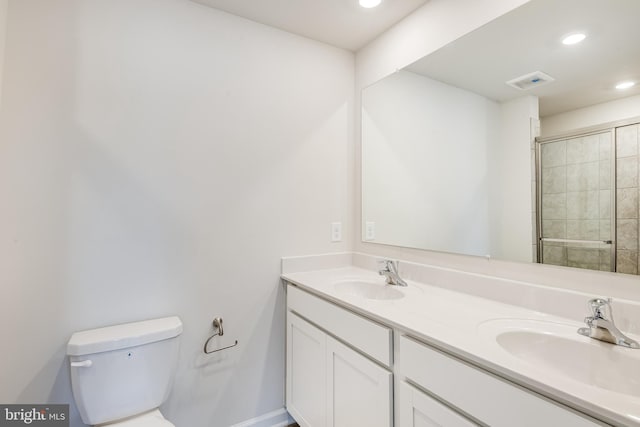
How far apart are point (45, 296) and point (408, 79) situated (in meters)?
2.07

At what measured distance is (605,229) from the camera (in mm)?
1057

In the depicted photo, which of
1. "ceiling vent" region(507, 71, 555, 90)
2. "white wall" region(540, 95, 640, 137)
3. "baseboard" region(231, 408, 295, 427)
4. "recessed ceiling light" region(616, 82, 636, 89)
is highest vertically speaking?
"ceiling vent" region(507, 71, 555, 90)

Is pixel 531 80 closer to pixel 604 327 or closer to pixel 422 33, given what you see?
pixel 422 33

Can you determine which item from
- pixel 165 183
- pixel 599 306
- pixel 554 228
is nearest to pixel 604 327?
pixel 599 306

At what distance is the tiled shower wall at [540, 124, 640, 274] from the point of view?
1001 mm

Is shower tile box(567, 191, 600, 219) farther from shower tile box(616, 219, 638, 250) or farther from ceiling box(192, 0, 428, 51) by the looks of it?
ceiling box(192, 0, 428, 51)

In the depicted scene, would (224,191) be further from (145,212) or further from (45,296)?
(45,296)

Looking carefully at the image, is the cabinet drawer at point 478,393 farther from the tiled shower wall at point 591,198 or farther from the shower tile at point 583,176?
the shower tile at point 583,176

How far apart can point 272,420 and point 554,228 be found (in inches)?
68.4

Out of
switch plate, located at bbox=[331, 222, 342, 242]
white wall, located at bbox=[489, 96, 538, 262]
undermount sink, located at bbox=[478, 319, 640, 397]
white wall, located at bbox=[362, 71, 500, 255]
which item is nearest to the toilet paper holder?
switch plate, located at bbox=[331, 222, 342, 242]

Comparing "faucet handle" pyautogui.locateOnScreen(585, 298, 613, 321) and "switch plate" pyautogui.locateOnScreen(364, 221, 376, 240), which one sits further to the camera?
"switch plate" pyautogui.locateOnScreen(364, 221, 376, 240)

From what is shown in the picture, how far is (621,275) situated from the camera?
102cm

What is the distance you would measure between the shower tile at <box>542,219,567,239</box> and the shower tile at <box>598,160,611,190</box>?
0.18 m

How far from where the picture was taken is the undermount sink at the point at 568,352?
33.8 inches
